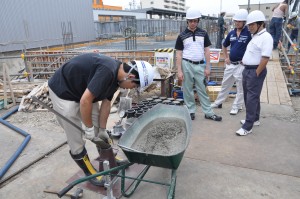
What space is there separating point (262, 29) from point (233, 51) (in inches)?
36.5

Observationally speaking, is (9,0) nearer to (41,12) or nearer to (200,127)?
(41,12)

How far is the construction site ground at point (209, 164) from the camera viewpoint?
2.82 meters

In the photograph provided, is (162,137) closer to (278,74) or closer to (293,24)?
(278,74)

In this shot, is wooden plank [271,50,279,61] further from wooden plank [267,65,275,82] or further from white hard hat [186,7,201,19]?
white hard hat [186,7,201,19]

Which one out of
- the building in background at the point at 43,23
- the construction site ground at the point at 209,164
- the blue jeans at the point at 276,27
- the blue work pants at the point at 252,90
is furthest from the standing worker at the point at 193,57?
the building in background at the point at 43,23

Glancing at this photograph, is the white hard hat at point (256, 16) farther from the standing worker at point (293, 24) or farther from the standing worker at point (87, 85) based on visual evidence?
the standing worker at point (293, 24)

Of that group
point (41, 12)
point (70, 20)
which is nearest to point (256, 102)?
point (41, 12)

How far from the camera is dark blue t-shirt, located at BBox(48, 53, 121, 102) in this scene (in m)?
2.22

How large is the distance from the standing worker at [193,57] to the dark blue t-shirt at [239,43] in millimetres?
510

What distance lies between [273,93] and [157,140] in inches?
177

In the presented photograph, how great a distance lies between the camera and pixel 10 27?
1504 cm

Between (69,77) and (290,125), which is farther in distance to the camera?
(290,125)

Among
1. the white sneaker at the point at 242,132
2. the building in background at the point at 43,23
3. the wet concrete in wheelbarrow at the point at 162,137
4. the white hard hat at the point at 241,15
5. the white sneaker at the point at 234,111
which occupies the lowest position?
the white sneaker at the point at 242,132

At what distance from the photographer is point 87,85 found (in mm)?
2420
